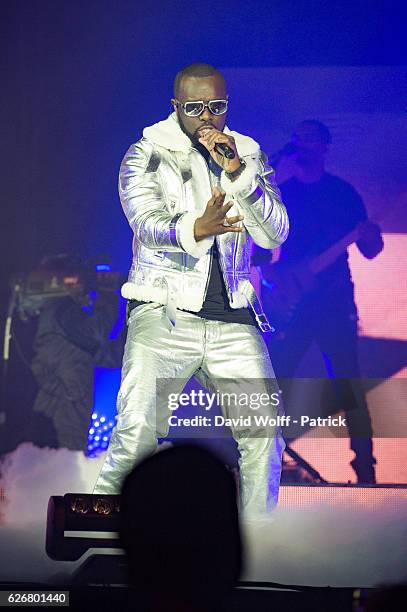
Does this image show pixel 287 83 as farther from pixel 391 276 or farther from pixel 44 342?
pixel 44 342

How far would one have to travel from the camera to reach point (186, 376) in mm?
3955

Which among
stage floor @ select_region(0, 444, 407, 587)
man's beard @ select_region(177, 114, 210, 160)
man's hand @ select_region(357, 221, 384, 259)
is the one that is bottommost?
stage floor @ select_region(0, 444, 407, 587)

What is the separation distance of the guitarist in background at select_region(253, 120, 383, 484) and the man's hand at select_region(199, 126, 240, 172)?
332 millimetres

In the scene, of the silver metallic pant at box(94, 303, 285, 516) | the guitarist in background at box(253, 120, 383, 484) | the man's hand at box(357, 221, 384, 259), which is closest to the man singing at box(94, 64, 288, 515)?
the silver metallic pant at box(94, 303, 285, 516)

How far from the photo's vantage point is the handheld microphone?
3.88 meters

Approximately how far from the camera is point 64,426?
4.09 meters

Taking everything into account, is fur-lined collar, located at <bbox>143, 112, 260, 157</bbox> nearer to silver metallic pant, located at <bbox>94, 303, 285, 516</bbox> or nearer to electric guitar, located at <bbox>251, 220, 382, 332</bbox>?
electric guitar, located at <bbox>251, 220, 382, 332</bbox>

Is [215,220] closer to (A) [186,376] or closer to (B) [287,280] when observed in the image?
(B) [287,280]

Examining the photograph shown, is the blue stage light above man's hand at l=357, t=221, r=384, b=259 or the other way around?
the other way around

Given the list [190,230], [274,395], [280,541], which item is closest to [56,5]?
[190,230]

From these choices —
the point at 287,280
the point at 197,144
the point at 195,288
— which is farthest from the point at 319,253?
the point at 197,144

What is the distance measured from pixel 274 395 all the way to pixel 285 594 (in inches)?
35.5

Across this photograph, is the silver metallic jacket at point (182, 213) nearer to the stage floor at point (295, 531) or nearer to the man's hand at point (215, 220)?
the man's hand at point (215, 220)

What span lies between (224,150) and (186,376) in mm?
1008
